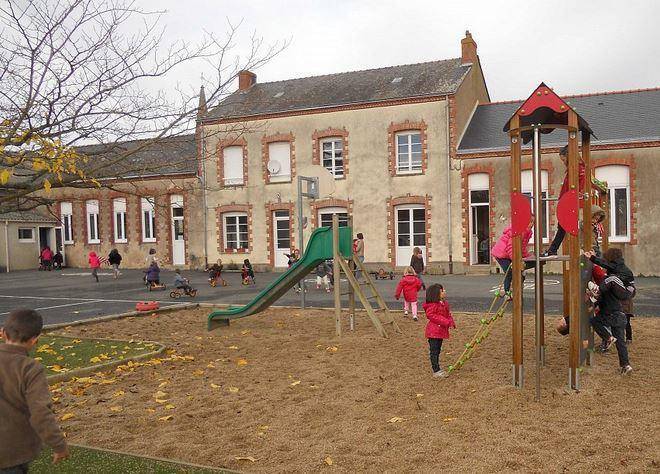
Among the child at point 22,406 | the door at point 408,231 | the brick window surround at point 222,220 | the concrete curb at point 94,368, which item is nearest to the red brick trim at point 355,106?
the brick window surround at point 222,220

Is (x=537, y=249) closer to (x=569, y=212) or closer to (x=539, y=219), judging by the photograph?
(x=539, y=219)

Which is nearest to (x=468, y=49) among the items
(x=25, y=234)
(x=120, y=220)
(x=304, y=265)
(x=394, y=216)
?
(x=394, y=216)

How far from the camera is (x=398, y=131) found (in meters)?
24.7

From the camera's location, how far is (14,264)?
1302 inches

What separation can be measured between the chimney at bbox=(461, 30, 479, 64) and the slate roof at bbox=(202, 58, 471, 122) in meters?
0.37

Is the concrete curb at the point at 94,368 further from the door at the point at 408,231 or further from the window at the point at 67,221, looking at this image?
the window at the point at 67,221

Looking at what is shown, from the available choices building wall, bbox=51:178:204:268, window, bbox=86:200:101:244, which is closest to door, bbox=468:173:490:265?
building wall, bbox=51:178:204:268

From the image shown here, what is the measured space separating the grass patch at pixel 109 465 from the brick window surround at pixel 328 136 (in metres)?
21.6

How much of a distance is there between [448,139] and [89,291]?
1474cm

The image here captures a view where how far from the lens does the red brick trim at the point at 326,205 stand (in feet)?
83.7

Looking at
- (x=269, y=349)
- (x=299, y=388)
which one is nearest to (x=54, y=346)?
(x=269, y=349)

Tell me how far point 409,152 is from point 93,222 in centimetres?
1822

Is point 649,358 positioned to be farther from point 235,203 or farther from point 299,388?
point 235,203

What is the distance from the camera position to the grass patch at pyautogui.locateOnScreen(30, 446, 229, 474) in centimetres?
428
